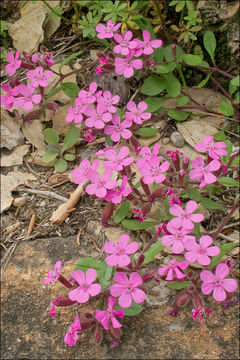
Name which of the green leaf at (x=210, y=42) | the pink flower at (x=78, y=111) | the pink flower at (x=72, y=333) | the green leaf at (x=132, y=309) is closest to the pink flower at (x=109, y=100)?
the pink flower at (x=78, y=111)

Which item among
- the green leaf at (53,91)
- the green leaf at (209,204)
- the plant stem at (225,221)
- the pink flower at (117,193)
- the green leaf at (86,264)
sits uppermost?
the green leaf at (53,91)

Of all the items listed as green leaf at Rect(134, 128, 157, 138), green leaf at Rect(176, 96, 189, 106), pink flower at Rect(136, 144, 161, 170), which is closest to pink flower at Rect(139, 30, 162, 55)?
green leaf at Rect(176, 96, 189, 106)

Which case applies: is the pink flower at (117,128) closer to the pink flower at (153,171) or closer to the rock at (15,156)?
the pink flower at (153,171)

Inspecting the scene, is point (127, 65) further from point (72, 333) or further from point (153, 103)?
point (72, 333)

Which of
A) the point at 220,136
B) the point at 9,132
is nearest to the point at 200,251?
the point at 220,136

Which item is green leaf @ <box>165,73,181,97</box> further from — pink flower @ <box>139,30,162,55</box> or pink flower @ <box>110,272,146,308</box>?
pink flower @ <box>110,272,146,308</box>

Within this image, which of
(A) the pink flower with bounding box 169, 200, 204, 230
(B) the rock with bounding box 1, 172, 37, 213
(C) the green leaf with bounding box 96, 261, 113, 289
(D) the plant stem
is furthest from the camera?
(B) the rock with bounding box 1, 172, 37, 213
